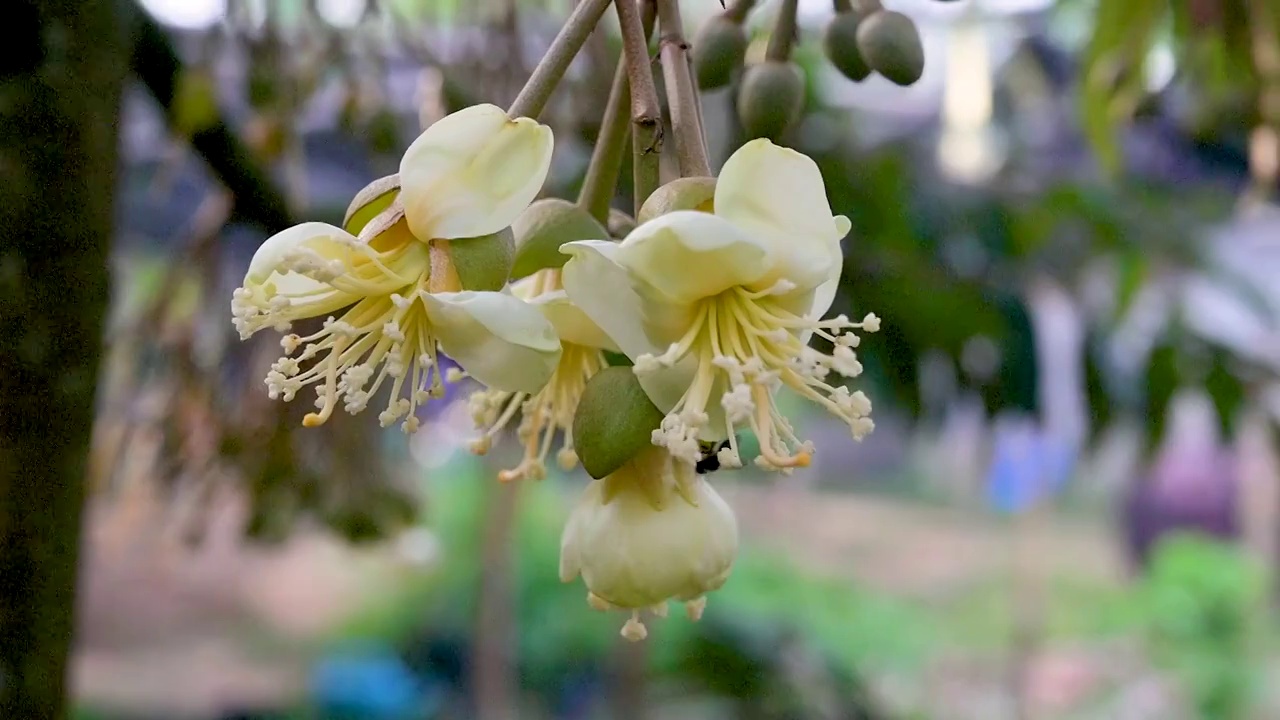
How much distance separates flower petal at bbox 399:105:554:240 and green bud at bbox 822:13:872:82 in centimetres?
15

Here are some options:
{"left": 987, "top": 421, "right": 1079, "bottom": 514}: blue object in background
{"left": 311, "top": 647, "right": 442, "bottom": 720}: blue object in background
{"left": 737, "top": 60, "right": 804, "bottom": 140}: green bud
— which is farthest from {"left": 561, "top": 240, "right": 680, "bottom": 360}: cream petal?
{"left": 311, "top": 647, "right": 442, "bottom": 720}: blue object in background

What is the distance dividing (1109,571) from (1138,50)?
8.42 feet

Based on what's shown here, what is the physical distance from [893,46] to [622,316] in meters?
0.15

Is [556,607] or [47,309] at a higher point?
[47,309]

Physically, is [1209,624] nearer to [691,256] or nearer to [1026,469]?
[1026,469]

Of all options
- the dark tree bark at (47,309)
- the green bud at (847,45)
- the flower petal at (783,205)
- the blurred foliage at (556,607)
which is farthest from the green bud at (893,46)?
the blurred foliage at (556,607)

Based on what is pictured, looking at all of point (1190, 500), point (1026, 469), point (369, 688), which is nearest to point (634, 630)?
point (1026, 469)

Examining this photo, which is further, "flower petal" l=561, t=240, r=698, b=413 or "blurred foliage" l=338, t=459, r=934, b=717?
"blurred foliage" l=338, t=459, r=934, b=717

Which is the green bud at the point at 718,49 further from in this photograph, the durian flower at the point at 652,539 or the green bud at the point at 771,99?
the durian flower at the point at 652,539

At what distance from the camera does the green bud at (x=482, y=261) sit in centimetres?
26

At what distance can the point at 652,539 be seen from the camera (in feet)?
0.97

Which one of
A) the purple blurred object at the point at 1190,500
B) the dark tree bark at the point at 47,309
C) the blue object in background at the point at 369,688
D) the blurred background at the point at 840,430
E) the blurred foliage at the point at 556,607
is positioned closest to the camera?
the dark tree bark at the point at 47,309

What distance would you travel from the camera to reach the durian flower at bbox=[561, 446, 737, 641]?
293 mm

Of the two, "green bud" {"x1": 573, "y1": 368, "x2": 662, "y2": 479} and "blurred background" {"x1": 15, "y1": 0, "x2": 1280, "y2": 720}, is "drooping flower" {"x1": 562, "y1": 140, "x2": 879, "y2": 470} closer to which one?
"green bud" {"x1": 573, "y1": 368, "x2": 662, "y2": 479}
